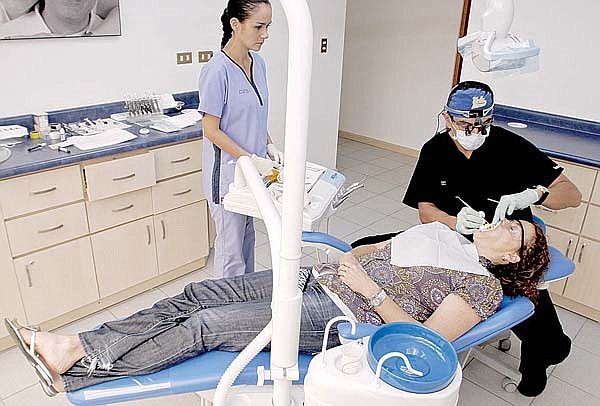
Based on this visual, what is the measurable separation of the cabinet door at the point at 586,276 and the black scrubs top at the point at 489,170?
2.17 ft

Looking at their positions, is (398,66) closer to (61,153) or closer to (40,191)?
(61,153)

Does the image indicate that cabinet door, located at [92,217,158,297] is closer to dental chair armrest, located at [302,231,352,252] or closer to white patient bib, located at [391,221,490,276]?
dental chair armrest, located at [302,231,352,252]

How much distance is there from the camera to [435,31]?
4.47 metres

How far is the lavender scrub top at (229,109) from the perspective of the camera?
6.55 feet

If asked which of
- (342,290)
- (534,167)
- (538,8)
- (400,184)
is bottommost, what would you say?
Result: (400,184)

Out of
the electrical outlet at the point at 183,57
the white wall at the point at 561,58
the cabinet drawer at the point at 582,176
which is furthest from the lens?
the electrical outlet at the point at 183,57

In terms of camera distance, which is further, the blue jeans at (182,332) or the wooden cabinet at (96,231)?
the wooden cabinet at (96,231)

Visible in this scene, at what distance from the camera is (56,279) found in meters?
2.21

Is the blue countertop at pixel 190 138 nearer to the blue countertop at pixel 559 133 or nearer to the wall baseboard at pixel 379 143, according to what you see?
the blue countertop at pixel 559 133

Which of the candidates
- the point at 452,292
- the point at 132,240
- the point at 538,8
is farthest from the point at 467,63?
the point at 132,240

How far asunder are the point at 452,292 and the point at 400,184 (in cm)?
278

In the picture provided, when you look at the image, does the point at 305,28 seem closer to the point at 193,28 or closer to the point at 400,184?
the point at 193,28

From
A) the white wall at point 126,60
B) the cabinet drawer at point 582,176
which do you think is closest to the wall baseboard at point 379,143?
the white wall at point 126,60

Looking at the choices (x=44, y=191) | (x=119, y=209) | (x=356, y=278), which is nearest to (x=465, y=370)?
(x=356, y=278)
